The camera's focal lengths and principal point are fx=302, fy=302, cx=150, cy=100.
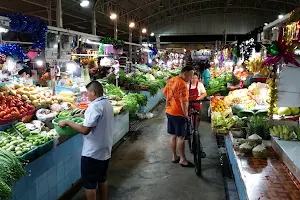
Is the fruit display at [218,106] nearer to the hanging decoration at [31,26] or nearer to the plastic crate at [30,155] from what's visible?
the hanging decoration at [31,26]

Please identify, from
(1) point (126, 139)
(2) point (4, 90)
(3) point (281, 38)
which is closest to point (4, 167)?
(2) point (4, 90)

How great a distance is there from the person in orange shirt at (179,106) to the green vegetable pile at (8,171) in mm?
2955

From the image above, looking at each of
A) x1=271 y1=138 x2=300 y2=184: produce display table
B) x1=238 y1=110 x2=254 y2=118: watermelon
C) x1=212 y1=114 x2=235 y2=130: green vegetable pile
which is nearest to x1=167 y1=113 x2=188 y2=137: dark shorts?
x1=212 y1=114 x2=235 y2=130: green vegetable pile

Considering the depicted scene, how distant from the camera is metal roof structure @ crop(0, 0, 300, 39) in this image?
1392cm

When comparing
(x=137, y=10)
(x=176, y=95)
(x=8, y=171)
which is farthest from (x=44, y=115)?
(x=137, y=10)

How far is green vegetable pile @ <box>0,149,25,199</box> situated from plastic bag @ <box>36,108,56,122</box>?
1533 millimetres

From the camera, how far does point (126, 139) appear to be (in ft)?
25.1

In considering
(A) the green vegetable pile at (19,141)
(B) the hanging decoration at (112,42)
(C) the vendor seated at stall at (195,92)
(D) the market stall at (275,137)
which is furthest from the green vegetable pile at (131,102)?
(A) the green vegetable pile at (19,141)

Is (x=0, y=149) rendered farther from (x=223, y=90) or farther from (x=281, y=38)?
(x=223, y=90)

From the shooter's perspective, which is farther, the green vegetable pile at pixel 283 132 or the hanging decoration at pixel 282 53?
the green vegetable pile at pixel 283 132

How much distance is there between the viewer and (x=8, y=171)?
9.84ft

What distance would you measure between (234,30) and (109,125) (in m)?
26.8

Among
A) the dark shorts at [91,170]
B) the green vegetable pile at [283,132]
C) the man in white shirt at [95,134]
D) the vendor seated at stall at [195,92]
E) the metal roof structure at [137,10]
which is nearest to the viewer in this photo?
the man in white shirt at [95,134]

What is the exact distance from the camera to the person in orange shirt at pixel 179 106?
5.39 metres
